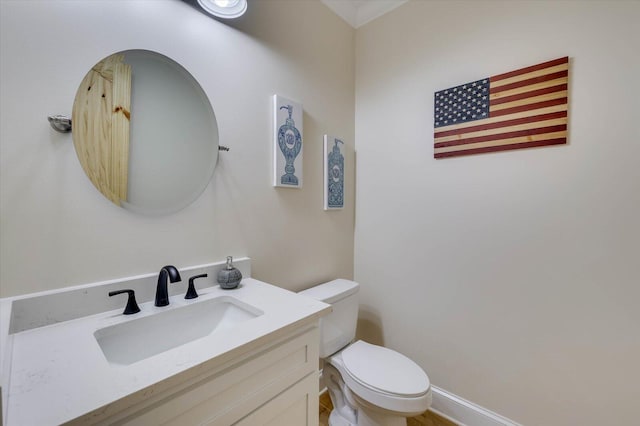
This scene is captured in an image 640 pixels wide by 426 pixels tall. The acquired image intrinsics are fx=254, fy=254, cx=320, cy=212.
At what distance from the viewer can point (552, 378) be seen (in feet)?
4.01

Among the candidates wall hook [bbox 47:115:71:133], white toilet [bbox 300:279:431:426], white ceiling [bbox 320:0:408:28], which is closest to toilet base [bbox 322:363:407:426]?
white toilet [bbox 300:279:431:426]

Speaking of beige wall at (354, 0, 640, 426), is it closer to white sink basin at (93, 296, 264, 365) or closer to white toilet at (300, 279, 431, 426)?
white toilet at (300, 279, 431, 426)

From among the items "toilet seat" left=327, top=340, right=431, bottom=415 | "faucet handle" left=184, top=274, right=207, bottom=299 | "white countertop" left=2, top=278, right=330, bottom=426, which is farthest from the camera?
"toilet seat" left=327, top=340, right=431, bottom=415

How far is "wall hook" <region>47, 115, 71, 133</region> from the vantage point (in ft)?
2.58

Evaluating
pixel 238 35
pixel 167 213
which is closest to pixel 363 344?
pixel 167 213

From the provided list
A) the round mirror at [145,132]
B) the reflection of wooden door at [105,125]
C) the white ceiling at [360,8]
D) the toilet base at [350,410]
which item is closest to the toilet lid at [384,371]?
the toilet base at [350,410]

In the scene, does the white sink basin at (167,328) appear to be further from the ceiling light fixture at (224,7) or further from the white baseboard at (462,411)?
the white baseboard at (462,411)

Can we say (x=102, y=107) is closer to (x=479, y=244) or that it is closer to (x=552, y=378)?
(x=479, y=244)

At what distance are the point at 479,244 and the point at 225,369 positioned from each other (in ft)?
4.52

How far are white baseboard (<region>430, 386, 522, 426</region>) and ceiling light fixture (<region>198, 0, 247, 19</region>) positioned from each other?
2283 mm

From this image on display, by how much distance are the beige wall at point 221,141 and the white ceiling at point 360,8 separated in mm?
85

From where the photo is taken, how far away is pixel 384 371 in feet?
4.06

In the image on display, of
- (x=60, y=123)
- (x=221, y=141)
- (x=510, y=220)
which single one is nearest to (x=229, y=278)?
(x=221, y=141)

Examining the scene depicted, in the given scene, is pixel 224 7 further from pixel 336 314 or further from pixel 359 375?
pixel 359 375
